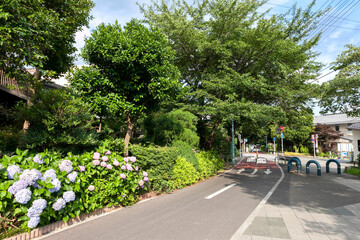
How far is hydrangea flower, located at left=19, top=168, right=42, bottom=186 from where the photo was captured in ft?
12.3

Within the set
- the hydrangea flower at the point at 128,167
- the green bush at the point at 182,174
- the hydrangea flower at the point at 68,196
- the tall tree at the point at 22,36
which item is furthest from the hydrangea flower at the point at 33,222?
the green bush at the point at 182,174

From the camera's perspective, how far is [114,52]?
6.69 m

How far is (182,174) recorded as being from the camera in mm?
8906

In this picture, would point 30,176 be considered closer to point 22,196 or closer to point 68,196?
point 22,196

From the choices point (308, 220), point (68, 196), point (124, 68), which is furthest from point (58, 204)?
point (308, 220)

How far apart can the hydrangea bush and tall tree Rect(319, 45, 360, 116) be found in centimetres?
1154

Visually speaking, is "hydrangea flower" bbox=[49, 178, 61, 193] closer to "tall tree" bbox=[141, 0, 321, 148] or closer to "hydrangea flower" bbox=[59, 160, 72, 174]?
"hydrangea flower" bbox=[59, 160, 72, 174]

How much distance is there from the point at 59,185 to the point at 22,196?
0.65 metres

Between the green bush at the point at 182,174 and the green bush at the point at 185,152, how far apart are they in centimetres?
33

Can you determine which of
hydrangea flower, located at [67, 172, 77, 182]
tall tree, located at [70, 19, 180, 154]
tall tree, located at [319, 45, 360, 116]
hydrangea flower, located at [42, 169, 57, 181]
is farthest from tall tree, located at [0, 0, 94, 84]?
tall tree, located at [319, 45, 360, 116]

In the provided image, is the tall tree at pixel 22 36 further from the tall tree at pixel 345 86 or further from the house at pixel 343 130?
the house at pixel 343 130

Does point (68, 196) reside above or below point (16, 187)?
below

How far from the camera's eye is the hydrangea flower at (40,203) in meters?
3.71

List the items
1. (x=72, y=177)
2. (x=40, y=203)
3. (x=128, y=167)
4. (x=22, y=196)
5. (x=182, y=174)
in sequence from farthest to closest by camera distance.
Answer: (x=182, y=174)
(x=128, y=167)
(x=72, y=177)
(x=40, y=203)
(x=22, y=196)
